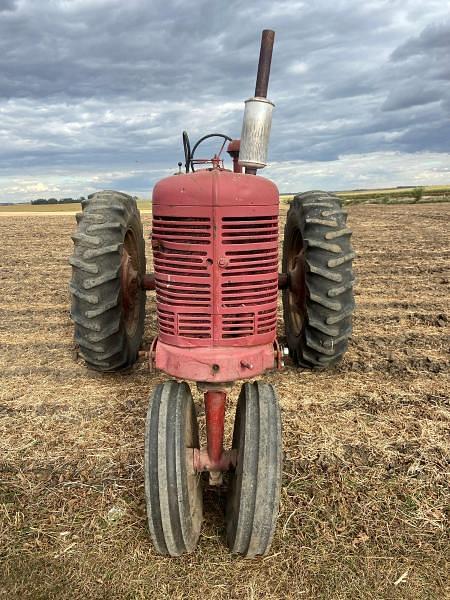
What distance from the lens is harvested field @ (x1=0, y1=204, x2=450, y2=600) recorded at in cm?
262

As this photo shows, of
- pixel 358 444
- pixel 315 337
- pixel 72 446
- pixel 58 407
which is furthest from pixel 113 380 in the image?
pixel 358 444

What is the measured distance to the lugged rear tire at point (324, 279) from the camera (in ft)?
12.8

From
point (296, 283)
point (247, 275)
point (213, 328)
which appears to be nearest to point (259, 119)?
point (247, 275)

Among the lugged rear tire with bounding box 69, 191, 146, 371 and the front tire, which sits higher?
the lugged rear tire with bounding box 69, 191, 146, 371

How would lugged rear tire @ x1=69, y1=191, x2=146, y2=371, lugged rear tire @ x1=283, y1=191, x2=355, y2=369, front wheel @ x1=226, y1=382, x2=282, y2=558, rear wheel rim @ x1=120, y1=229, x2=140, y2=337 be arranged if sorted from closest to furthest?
front wheel @ x1=226, y1=382, x2=282, y2=558 < lugged rear tire @ x1=69, y1=191, x2=146, y2=371 < lugged rear tire @ x1=283, y1=191, x2=355, y2=369 < rear wheel rim @ x1=120, y1=229, x2=140, y2=337

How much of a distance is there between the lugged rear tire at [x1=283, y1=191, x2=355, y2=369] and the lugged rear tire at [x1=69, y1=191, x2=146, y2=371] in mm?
1324

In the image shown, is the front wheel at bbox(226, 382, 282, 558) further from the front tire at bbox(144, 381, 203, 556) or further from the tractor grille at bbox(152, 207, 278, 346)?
the tractor grille at bbox(152, 207, 278, 346)

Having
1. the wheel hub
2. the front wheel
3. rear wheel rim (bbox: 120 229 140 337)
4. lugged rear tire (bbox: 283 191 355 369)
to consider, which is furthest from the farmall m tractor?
the wheel hub

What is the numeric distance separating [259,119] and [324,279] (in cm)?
120

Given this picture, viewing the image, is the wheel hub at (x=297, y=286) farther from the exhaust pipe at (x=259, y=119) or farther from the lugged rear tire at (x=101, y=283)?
the lugged rear tire at (x=101, y=283)

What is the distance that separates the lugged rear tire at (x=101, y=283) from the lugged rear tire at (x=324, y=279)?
1324mm

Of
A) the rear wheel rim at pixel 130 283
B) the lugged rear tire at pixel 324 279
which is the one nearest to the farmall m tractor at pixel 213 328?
the lugged rear tire at pixel 324 279

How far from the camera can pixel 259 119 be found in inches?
133

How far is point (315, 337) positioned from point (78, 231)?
1.88 meters
